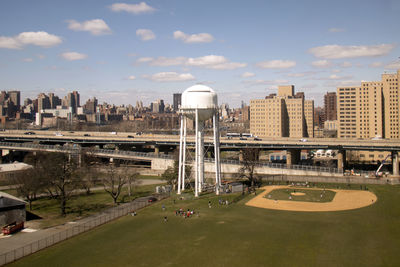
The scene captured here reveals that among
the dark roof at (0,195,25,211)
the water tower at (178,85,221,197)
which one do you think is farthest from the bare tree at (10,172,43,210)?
the water tower at (178,85,221,197)

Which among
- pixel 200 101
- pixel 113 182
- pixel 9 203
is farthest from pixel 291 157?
pixel 9 203

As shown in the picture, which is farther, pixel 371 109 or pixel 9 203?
pixel 371 109

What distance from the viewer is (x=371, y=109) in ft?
465

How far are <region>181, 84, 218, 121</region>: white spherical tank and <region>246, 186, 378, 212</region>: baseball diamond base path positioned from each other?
1673 centimetres

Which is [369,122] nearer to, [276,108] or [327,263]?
[276,108]

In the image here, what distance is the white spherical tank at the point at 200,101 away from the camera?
58531 mm

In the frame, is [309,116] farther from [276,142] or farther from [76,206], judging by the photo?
[76,206]

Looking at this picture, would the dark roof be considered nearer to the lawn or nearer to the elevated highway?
the lawn

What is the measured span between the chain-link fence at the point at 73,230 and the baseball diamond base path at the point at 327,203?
684 inches

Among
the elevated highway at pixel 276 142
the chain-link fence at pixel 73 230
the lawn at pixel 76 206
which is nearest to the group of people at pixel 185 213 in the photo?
the chain-link fence at pixel 73 230

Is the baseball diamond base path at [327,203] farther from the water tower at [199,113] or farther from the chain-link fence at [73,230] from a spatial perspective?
the chain-link fence at [73,230]

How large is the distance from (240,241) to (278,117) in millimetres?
142307

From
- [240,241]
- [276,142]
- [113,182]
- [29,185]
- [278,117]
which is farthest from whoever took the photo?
[278,117]

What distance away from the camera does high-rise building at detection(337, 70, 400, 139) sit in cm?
14125
